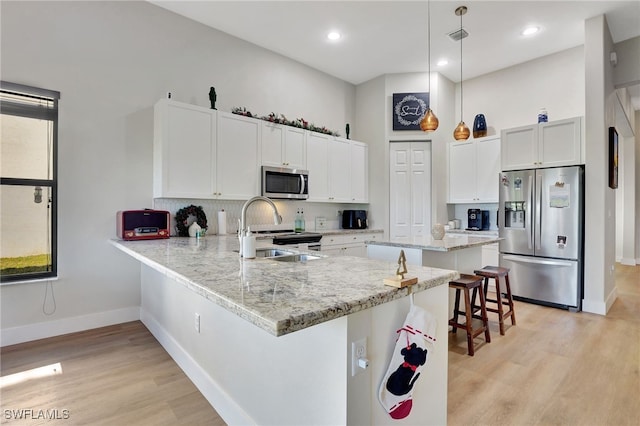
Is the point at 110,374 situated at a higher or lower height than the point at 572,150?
lower

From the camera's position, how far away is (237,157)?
3850 millimetres

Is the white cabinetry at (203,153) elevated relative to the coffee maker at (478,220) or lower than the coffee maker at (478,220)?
elevated

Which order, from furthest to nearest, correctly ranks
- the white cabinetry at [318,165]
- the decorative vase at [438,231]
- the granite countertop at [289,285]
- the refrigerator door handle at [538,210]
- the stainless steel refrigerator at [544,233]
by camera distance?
the white cabinetry at [318,165] → the refrigerator door handle at [538,210] → the stainless steel refrigerator at [544,233] → the decorative vase at [438,231] → the granite countertop at [289,285]

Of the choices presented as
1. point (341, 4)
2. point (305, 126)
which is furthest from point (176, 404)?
point (341, 4)

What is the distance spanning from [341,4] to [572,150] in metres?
3.24

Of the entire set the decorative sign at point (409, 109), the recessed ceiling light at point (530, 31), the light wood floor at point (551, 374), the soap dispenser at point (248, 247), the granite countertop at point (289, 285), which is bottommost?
the light wood floor at point (551, 374)

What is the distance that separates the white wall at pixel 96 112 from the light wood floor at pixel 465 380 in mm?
298

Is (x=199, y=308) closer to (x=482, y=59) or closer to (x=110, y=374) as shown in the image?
(x=110, y=374)

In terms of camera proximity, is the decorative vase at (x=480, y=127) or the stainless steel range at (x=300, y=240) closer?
A: the stainless steel range at (x=300, y=240)

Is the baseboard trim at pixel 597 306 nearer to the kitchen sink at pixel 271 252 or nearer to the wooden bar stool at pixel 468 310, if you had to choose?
Result: the wooden bar stool at pixel 468 310

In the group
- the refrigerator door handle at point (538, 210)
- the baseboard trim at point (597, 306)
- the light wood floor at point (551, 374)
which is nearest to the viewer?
Answer: the light wood floor at point (551, 374)

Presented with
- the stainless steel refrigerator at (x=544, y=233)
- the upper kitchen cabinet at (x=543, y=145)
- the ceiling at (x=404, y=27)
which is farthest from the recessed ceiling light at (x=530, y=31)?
the stainless steel refrigerator at (x=544, y=233)

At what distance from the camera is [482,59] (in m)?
4.81

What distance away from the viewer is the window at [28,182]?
284 centimetres
